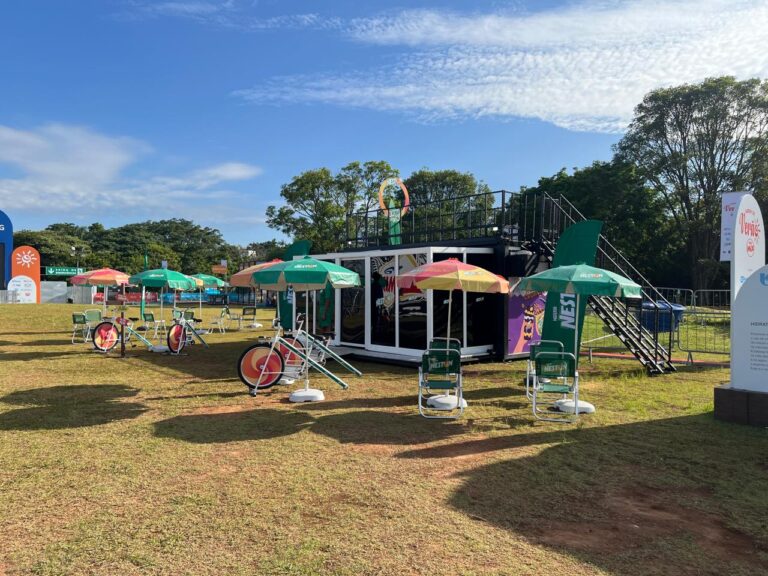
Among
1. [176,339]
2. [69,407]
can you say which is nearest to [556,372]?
[69,407]

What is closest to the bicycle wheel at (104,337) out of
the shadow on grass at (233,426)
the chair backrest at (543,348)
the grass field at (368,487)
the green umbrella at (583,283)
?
the grass field at (368,487)

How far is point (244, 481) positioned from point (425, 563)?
1.91 meters

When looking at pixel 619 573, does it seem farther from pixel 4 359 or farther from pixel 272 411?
pixel 4 359

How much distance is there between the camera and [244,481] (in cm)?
444

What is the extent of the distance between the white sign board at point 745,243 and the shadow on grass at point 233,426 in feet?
18.9

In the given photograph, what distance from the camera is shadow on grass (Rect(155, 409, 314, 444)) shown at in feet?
19.1

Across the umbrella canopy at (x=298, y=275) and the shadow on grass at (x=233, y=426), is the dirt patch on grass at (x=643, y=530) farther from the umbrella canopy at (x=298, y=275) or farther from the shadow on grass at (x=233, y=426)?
the umbrella canopy at (x=298, y=275)

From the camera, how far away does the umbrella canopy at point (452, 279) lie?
24.5ft

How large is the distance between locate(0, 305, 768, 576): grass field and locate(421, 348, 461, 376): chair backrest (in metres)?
0.64

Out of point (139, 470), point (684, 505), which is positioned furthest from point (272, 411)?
point (684, 505)

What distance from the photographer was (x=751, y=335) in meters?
6.57

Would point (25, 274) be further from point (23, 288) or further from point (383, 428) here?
point (383, 428)

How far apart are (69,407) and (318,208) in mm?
34502

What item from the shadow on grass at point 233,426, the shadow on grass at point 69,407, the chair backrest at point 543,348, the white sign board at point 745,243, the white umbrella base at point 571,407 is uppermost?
the white sign board at point 745,243
